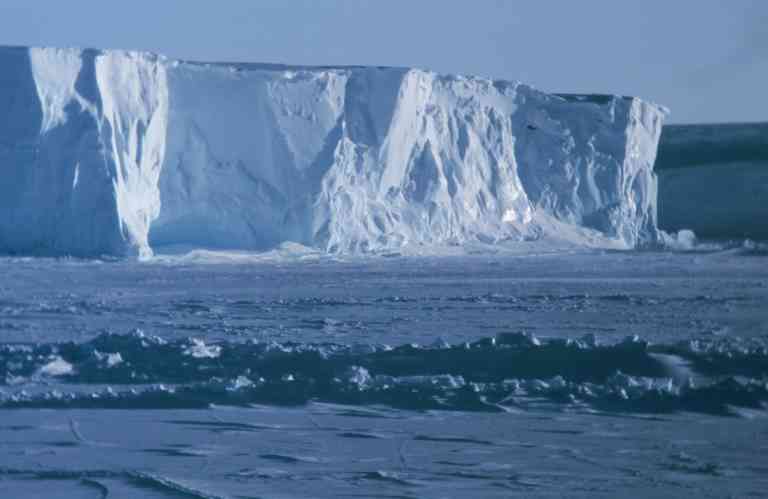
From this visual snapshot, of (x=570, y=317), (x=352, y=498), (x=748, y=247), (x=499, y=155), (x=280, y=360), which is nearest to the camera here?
(x=352, y=498)

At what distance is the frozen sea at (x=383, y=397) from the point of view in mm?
5066

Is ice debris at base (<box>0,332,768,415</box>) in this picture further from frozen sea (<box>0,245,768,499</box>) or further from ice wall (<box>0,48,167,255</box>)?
ice wall (<box>0,48,167,255</box>)

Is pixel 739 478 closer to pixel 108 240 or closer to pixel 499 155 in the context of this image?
pixel 108 240

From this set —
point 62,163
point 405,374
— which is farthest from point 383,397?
point 62,163

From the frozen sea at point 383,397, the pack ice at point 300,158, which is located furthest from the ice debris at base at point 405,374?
the pack ice at point 300,158

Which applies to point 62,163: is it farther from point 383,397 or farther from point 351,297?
point 383,397

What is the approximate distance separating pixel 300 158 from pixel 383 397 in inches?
659

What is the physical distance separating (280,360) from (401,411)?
1.67 m

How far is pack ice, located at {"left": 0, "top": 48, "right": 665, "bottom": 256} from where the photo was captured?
21109 millimetres

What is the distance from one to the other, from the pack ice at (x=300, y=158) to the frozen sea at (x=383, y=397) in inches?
302

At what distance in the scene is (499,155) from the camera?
87.9 ft

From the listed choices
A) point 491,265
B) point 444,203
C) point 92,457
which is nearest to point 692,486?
point 92,457

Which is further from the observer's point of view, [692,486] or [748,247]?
[748,247]

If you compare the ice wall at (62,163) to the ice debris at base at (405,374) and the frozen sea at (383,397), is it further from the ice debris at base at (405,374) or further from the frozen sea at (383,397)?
the ice debris at base at (405,374)
